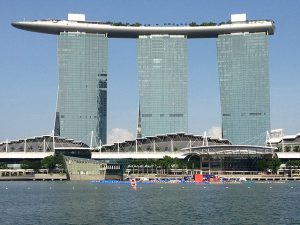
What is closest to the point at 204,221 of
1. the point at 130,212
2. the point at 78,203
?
the point at 130,212

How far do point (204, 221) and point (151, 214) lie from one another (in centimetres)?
1015

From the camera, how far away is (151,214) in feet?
→ 258

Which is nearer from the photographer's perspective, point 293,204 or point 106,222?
point 106,222

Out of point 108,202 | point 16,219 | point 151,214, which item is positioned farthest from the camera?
point 108,202

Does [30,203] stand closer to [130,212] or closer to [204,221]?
[130,212]

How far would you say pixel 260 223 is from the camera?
2667 inches

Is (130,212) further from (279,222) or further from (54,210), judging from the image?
(279,222)

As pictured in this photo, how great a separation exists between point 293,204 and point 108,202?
96.5ft

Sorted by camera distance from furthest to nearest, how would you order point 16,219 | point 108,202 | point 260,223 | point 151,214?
point 108,202, point 151,214, point 16,219, point 260,223

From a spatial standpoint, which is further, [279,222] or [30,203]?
[30,203]

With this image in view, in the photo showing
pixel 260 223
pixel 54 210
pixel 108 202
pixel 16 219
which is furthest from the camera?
pixel 108 202

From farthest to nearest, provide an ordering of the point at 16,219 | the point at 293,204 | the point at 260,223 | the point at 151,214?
the point at 293,204
the point at 151,214
the point at 16,219
the point at 260,223

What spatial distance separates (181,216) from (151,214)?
4.64 metres

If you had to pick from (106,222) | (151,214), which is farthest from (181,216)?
(106,222)
